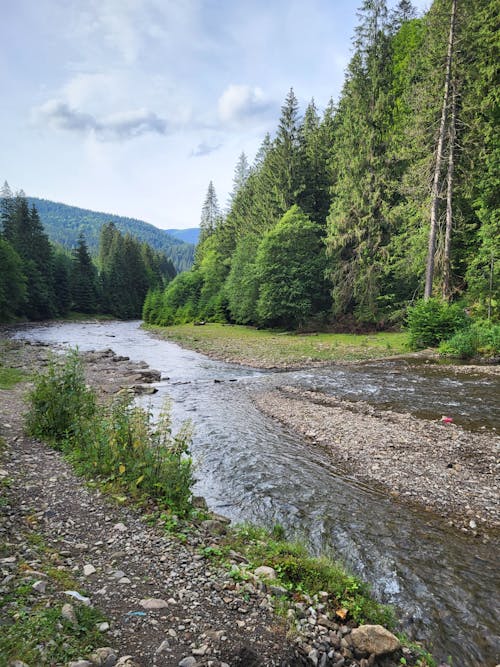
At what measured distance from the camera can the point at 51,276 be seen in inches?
2613

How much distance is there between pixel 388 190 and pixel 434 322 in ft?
53.9

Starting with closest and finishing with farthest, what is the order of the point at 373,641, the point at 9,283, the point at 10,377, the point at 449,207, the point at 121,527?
1. the point at 373,641
2. the point at 121,527
3. the point at 10,377
4. the point at 449,207
5. the point at 9,283

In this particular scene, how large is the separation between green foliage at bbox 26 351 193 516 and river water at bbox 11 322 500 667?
5.00ft

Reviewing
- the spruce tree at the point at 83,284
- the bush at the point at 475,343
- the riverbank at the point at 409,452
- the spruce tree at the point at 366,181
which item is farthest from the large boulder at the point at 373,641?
the spruce tree at the point at 83,284

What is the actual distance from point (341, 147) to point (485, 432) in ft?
119

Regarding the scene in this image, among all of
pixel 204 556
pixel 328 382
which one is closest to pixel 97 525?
pixel 204 556

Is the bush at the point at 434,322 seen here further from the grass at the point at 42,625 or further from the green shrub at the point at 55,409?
the grass at the point at 42,625

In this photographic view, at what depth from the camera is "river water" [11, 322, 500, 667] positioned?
4.82 m

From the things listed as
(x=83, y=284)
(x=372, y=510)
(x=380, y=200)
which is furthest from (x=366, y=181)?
(x=83, y=284)

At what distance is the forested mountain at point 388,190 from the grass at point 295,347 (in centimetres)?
440

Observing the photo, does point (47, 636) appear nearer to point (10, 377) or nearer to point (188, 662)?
point (188, 662)

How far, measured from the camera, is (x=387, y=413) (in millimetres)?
13141

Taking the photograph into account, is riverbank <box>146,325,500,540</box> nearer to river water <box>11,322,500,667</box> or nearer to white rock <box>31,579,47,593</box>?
river water <box>11,322,500,667</box>

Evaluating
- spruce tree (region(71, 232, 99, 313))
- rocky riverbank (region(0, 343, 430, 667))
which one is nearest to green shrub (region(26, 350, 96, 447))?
rocky riverbank (region(0, 343, 430, 667))
